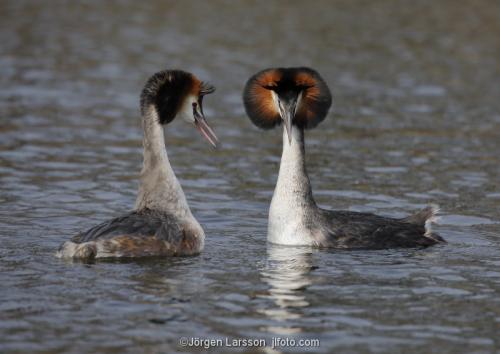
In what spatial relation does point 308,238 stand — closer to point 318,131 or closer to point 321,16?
point 318,131

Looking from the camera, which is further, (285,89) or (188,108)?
(285,89)

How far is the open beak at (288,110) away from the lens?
12498 millimetres

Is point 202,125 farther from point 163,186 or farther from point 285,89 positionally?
point 285,89

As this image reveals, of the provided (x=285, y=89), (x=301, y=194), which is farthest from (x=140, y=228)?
(x=285, y=89)

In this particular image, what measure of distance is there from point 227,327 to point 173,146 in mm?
9487

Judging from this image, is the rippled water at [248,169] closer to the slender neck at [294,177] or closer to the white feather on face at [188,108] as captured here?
the slender neck at [294,177]

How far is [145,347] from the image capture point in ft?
28.7

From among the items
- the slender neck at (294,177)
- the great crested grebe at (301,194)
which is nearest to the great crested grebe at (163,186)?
the great crested grebe at (301,194)

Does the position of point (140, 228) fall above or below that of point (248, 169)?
below

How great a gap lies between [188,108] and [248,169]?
4763mm

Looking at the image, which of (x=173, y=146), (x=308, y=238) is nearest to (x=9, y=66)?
(x=173, y=146)

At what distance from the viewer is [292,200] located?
12.6m

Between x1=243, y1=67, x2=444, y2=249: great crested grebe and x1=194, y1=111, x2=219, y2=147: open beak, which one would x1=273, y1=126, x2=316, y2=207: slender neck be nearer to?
x1=243, y1=67, x2=444, y2=249: great crested grebe

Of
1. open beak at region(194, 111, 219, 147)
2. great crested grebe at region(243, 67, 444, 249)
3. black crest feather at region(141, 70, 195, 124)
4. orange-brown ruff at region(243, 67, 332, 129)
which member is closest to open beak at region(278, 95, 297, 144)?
great crested grebe at region(243, 67, 444, 249)
